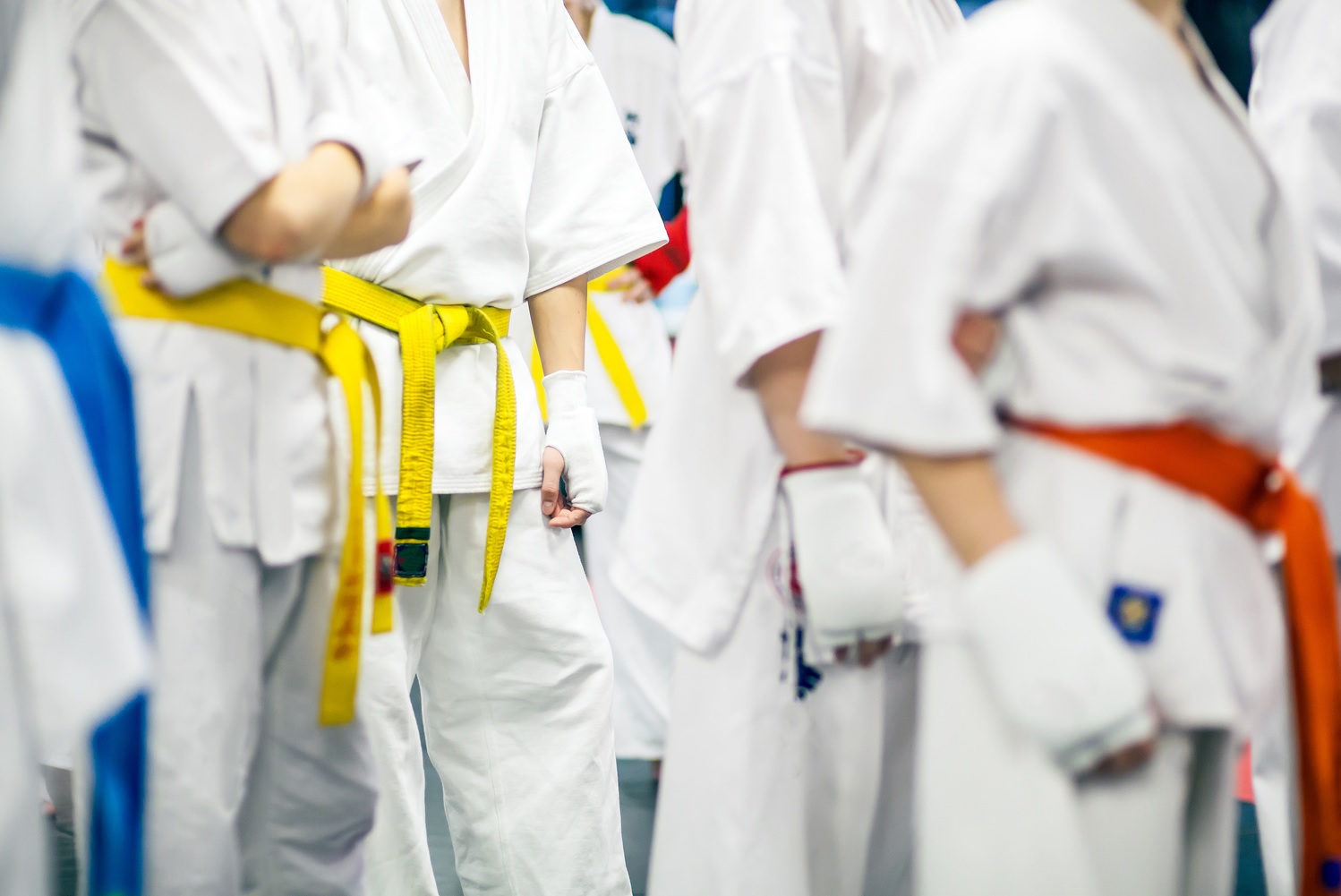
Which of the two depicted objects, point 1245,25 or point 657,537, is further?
point 1245,25

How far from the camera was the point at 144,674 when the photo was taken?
1.14m

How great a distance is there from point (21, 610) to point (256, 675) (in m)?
0.40

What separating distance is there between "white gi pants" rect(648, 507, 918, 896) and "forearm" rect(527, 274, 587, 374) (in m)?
0.90

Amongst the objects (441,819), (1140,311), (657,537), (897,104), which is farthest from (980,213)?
(441,819)

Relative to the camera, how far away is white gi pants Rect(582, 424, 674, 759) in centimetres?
345

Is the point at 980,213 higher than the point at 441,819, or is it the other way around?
the point at 980,213

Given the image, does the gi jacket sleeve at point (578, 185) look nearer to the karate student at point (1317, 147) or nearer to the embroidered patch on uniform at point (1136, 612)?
the karate student at point (1317, 147)

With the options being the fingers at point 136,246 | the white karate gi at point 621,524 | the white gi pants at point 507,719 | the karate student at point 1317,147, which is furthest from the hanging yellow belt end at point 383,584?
the white karate gi at point 621,524

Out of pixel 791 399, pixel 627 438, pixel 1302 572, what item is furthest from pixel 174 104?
pixel 627 438

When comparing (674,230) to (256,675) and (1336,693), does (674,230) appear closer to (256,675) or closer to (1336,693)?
(256,675)

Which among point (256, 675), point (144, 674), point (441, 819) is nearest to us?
point (144, 674)

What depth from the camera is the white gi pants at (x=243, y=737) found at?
133 centimetres

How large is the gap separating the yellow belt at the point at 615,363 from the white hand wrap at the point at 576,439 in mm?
1179

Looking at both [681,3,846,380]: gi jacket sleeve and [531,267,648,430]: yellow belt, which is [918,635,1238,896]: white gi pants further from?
[531,267,648,430]: yellow belt
